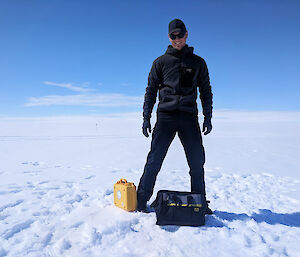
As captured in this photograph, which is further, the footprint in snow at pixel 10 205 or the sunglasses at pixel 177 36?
the footprint in snow at pixel 10 205

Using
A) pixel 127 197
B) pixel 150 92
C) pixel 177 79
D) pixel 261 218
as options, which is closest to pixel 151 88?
pixel 150 92

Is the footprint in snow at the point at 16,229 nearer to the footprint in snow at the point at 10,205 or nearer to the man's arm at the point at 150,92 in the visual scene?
the footprint in snow at the point at 10,205

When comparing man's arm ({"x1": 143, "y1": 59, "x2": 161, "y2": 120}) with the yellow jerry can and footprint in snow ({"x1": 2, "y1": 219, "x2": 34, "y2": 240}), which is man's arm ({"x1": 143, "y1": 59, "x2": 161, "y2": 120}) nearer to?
the yellow jerry can

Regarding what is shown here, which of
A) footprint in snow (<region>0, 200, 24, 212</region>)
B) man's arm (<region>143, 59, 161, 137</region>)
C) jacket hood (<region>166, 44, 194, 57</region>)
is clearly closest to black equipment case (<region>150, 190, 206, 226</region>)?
man's arm (<region>143, 59, 161, 137</region>)

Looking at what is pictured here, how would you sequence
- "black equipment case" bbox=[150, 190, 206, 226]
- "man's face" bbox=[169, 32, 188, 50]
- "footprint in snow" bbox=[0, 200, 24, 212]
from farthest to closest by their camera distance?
"footprint in snow" bbox=[0, 200, 24, 212] < "man's face" bbox=[169, 32, 188, 50] < "black equipment case" bbox=[150, 190, 206, 226]

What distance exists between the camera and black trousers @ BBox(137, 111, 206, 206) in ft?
8.69

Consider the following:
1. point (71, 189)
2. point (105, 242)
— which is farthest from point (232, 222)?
point (71, 189)

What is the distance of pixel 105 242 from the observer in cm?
210

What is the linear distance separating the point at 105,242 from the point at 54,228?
25.2 inches

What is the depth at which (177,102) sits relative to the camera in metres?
2.57

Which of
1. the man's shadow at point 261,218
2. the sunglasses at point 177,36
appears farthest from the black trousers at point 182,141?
the sunglasses at point 177,36

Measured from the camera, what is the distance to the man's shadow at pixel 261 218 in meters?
2.59

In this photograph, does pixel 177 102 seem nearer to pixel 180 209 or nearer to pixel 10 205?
pixel 180 209

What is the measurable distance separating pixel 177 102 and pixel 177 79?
0.86 feet
